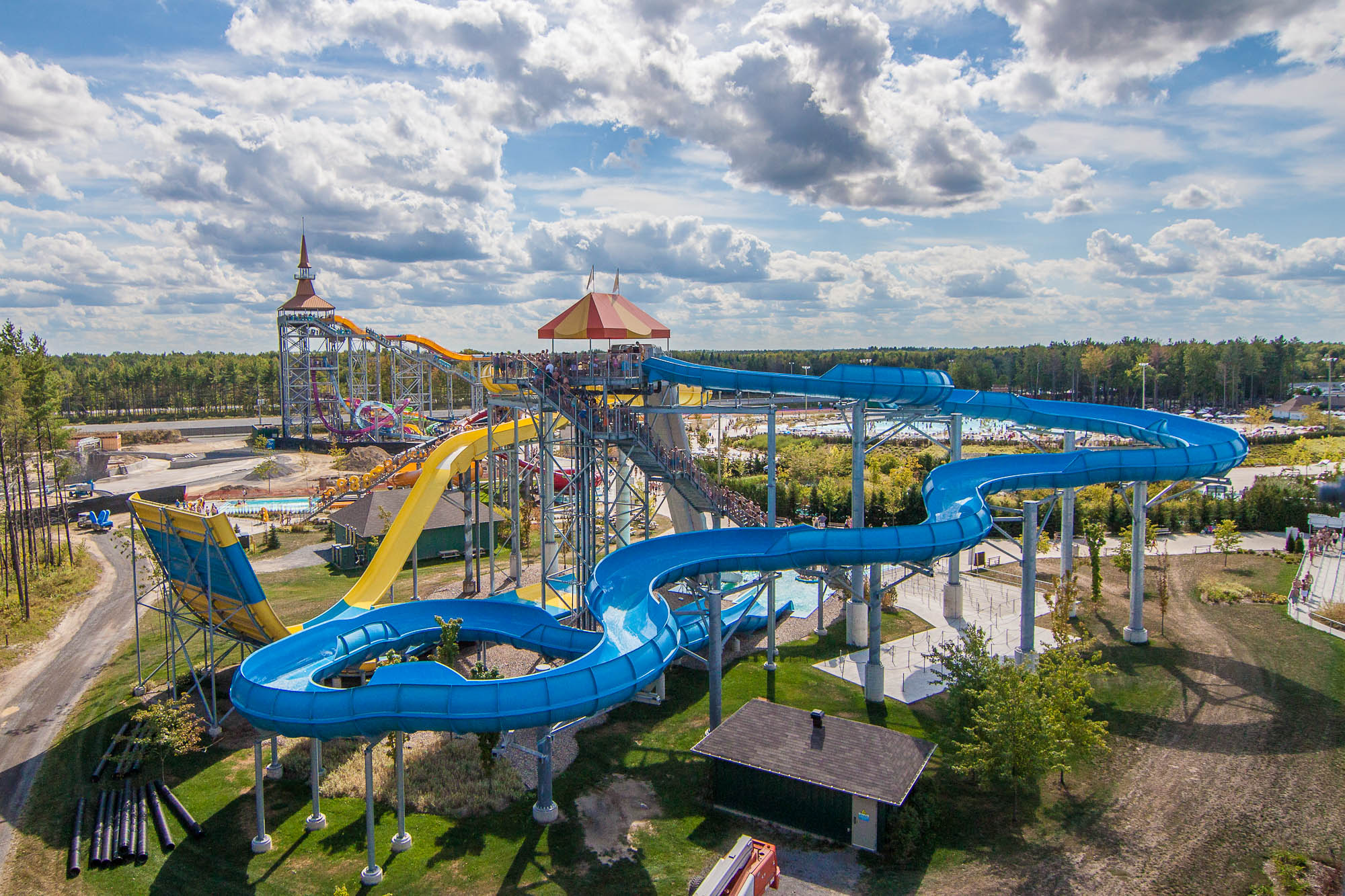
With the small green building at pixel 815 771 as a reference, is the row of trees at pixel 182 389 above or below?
above

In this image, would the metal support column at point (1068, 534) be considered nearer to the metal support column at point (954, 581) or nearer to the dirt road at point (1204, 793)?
the metal support column at point (954, 581)

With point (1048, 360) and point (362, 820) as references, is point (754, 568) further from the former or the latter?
point (1048, 360)

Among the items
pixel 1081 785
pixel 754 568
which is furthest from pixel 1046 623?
pixel 754 568

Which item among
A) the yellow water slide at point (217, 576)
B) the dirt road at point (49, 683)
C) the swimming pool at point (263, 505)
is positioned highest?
the yellow water slide at point (217, 576)

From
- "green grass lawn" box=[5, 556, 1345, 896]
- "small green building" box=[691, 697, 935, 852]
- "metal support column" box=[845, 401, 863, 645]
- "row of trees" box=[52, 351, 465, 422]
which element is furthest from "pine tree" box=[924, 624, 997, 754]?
"row of trees" box=[52, 351, 465, 422]

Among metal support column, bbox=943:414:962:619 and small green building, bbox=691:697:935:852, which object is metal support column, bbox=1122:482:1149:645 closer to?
metal support column, bbox=943:414:962:619

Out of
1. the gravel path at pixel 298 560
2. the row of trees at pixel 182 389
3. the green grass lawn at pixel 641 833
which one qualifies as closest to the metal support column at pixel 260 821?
the green grass lawn at pixel 641 833
